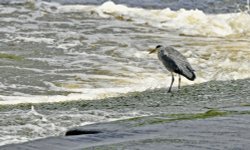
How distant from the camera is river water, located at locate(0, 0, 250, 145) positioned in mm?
14219

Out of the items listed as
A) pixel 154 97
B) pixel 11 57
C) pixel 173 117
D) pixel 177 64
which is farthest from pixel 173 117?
pixel 11 57

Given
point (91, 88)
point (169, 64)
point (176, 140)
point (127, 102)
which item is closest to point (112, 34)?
point (91, 88)

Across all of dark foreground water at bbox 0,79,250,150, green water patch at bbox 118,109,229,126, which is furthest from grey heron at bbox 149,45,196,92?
green water patch at bbox 118,109,229,126

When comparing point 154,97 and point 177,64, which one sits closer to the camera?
point 154,97

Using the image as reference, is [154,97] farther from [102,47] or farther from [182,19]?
[182,19]

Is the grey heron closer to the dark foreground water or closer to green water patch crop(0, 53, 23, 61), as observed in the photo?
the dark foreground water

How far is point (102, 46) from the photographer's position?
20.0m

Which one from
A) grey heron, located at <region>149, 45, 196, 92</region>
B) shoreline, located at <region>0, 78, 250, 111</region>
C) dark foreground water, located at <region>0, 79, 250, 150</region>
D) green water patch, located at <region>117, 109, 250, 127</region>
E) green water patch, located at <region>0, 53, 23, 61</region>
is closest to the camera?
dark foreground water, located at <region>0, 79, 250, 150</region>

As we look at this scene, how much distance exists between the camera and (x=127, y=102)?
1152 centimetres

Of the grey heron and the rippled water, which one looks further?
the rippled water

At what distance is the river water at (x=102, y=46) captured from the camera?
14.2m

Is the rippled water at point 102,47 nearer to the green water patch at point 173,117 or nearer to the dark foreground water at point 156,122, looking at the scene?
the dark foreground water at point 156,122

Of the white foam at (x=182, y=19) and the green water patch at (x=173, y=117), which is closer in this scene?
the green water patch at (x=173, y=117)

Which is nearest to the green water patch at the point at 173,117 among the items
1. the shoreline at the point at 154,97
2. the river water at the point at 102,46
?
the river water at the point at 102,46
